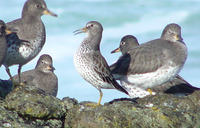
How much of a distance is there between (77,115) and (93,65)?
2.30 meters

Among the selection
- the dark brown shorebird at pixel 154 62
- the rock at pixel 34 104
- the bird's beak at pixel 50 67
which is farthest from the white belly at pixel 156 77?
the rock at pixel 34 104

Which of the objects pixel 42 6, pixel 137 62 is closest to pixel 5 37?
pixel 42 6

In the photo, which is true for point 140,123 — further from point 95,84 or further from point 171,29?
point 171,29

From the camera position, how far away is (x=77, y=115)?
7758 mm

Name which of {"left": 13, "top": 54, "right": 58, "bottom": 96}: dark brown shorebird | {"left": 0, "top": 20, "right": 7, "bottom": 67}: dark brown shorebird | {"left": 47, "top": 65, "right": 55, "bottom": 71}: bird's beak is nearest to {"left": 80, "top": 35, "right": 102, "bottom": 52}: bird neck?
{"left": 0, "top": 20, "right": 7, "bottom": 67}: dark brown shorebird

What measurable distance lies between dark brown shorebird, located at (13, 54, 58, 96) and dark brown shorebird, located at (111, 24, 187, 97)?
2.48 meters

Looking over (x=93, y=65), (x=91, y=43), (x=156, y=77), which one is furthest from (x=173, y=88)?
(x=93, y=65)

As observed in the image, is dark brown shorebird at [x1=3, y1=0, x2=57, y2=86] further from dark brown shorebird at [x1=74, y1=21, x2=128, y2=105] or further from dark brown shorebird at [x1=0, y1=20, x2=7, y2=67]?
dark brown shorebird at [x1=74, y1=21, x2=128, y2=105]

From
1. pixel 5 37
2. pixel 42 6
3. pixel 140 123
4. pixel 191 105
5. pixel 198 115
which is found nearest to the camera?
pixel 140 123

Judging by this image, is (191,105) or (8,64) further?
(8,64)

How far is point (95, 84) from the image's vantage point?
9688 millimetres

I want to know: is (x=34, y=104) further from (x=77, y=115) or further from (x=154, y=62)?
(x=154, y=62)

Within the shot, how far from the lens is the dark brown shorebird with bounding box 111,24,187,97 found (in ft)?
39.4

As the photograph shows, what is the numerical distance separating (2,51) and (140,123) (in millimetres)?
4521
